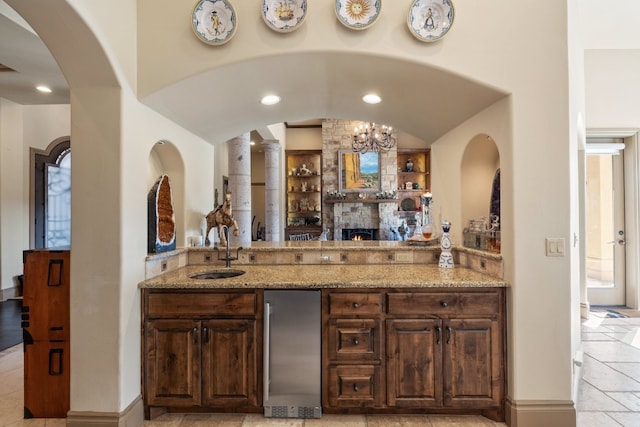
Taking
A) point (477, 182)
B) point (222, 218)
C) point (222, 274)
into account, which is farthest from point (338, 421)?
point (477, 182)

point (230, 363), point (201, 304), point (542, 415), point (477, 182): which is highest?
point (477, 182)

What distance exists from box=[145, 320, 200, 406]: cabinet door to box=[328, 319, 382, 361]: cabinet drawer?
0.95 m

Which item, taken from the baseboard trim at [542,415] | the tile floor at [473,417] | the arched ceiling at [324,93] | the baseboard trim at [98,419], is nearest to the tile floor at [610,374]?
the tile floor at [473,417]

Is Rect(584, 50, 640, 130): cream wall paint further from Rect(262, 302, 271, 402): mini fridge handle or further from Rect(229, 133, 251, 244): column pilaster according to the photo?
Rect(229, 133, 251, 244): column pilaster

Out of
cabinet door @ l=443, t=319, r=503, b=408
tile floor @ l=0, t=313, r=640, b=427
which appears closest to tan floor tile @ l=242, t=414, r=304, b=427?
tile floor @ l=0, t=313, r=640, b=427

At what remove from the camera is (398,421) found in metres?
2.37

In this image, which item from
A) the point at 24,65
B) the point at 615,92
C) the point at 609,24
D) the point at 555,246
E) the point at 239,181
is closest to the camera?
the point at 555,246

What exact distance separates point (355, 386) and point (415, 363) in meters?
0.44

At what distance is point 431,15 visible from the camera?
233 cm

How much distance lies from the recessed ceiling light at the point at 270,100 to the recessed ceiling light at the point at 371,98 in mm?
758

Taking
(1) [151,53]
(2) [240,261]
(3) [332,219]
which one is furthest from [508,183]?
(3) [332,219]

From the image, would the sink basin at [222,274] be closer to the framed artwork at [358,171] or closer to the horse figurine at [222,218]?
the horse figurine at [222,218]

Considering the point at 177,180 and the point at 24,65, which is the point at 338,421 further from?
the point at 24,65

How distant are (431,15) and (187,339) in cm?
279
